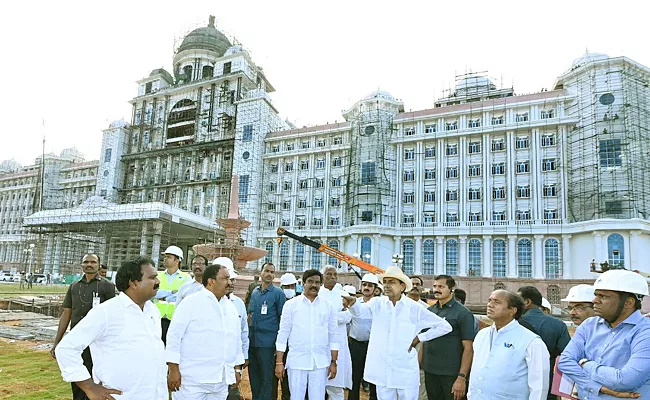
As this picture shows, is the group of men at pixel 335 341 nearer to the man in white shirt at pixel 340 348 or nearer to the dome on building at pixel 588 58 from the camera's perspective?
the man in white shirt at pixel 340 348

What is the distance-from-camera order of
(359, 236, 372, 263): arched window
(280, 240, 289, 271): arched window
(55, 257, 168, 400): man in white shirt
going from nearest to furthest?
(55, 257, 168, 400): man in white shirt → (359, 236, 372, 263): arched window → (280, 240, 289, 271): arched window

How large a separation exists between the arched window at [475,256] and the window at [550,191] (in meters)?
6.93

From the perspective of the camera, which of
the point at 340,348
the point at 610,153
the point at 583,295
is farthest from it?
the point at 610,153

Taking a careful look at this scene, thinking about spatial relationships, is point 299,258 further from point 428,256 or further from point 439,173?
point 439,173

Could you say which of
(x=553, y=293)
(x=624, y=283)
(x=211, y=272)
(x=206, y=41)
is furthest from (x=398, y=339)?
(x=206, y=41)

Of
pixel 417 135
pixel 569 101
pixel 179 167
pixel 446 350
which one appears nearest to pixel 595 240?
pixel 569 101

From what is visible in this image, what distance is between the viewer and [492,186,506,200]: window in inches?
1569

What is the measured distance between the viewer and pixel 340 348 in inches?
260

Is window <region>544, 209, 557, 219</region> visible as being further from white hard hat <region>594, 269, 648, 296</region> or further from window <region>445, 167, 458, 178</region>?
Answer: white hard hat <region>594, 269, 648, 296</region>

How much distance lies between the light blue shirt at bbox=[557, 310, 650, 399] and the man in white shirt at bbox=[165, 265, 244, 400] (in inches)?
120

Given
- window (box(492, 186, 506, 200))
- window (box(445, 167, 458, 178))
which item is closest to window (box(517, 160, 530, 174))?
window (box(492, 186, 506, 200))

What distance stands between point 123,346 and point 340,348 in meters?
3.79

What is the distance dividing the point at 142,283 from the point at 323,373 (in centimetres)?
306

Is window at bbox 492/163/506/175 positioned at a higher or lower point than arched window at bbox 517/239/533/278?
higher
